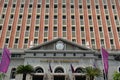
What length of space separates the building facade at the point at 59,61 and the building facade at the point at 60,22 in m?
7.92

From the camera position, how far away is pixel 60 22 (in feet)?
190

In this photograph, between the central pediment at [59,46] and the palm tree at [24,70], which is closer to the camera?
the palm tree at [24,70]

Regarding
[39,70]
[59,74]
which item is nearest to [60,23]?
[39,70]

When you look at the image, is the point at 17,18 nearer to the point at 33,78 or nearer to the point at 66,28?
the point at 66,28

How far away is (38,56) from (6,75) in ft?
24.8

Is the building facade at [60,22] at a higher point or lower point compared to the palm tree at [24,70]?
higher

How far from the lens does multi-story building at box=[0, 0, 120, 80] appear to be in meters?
54.0

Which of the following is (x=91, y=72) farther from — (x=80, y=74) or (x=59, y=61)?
(x=59, y=61)

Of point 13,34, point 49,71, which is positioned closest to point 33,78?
point 49,71

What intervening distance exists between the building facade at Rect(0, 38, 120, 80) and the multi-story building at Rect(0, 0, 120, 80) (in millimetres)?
4239

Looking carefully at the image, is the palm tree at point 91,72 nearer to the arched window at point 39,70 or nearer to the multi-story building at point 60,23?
the arched window at point 39,70

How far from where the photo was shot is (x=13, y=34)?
55.3 m

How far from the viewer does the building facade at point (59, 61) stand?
1706 inches

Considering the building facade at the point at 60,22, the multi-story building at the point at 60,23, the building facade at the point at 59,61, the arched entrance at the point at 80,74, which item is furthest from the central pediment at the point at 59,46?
the building facade at the point at 60,22
